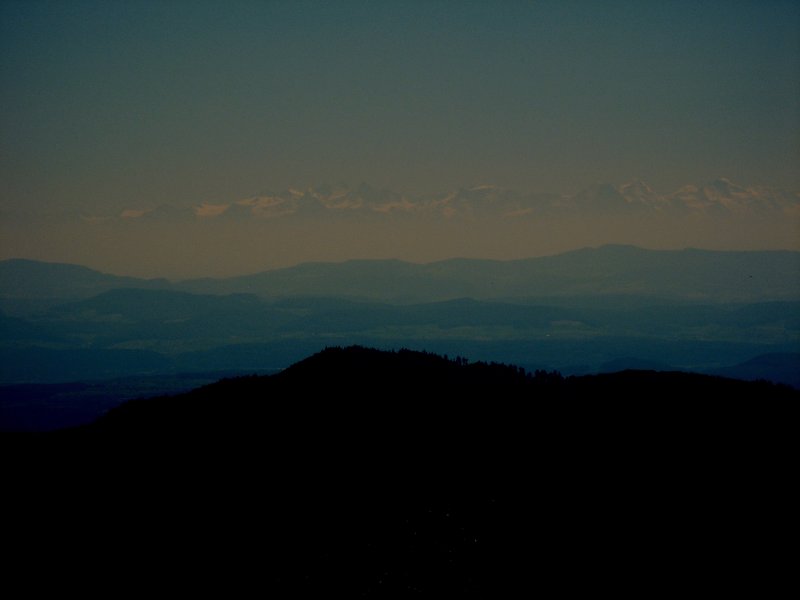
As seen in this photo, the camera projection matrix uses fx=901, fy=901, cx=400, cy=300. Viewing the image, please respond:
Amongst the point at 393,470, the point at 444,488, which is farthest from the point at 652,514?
the point at 393,470

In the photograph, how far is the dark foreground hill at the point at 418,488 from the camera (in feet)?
182

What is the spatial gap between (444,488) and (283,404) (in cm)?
2335

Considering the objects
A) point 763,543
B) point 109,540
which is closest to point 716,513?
point 763,543

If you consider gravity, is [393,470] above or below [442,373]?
below

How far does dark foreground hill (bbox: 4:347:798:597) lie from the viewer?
182 ft

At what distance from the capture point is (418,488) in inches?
2547

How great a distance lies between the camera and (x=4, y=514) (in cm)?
6431

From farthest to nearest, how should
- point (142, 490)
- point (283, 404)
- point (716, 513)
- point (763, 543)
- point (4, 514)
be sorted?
point (283, 404) → point (142, 490) → point (4, 514) → point (716, 513) → point (763, 543)

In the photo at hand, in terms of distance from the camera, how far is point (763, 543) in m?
55.0

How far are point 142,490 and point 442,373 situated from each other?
104 ft

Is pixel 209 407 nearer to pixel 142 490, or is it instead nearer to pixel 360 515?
pixel 142 490

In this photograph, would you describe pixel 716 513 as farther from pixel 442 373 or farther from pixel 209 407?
pixel 209 407

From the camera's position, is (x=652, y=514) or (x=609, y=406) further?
(x=609, y=406)

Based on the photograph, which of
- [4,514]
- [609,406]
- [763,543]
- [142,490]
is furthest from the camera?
[609,406]
